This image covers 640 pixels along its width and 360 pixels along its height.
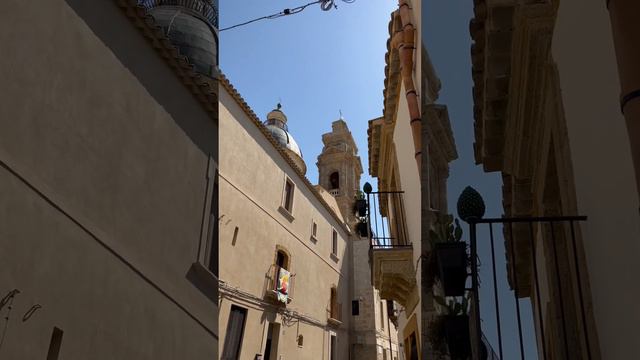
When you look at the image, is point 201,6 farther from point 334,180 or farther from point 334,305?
point 334,180

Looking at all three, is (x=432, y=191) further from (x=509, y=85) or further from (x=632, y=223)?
(x=632, y=223)

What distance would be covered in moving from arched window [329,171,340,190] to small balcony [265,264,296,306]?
32.4 feet

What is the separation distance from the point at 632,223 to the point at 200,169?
1.00m

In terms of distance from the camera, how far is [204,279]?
0.88m

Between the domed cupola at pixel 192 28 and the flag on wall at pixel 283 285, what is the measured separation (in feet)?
30.8

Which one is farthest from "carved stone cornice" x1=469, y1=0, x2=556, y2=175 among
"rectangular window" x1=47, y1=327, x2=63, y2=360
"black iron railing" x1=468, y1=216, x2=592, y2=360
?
"rectangular window" x1=47, y1=327, x2=63, y2=360

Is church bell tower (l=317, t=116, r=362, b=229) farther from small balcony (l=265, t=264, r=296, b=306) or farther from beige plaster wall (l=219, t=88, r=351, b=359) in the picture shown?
small balcony (l=265, t=264, r=296, b=306)

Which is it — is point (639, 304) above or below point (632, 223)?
below

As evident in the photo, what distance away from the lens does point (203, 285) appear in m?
0.88

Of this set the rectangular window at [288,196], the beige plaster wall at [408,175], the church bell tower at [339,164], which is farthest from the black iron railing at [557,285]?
the church bell tower at [339,164]

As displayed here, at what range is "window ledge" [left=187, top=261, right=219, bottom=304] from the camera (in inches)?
33.6

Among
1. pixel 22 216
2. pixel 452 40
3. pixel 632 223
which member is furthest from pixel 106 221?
pixel 452 40

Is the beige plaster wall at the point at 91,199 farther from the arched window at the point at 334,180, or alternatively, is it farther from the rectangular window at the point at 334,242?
the arched window at the point at 334,180

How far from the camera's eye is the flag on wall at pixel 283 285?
33.8 feet
